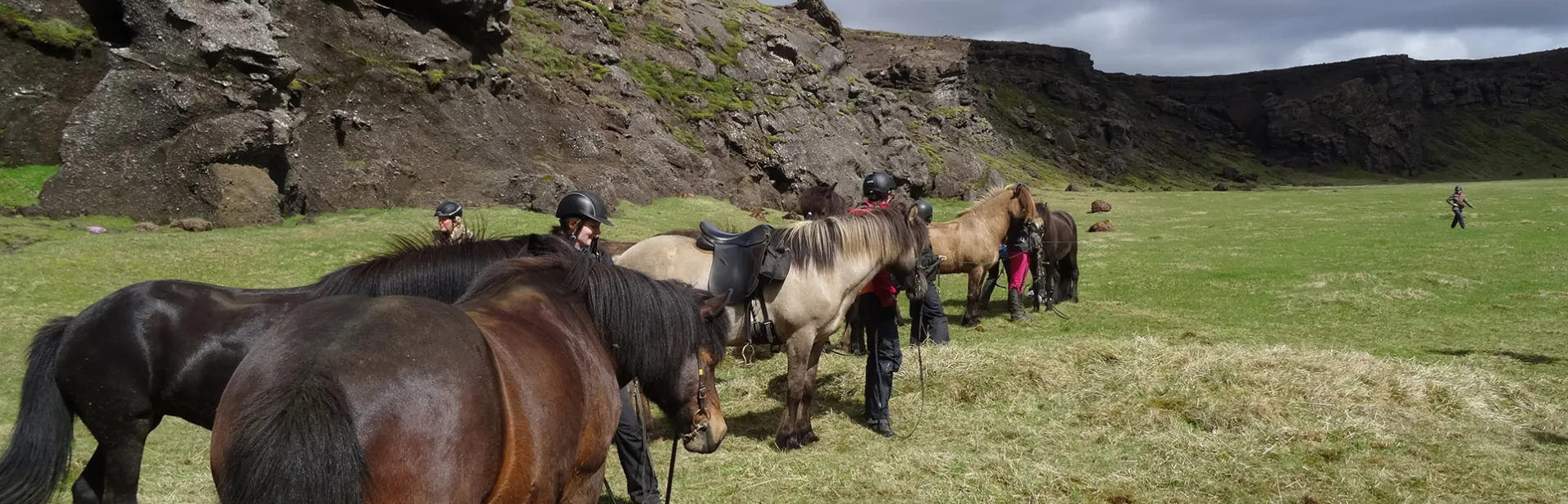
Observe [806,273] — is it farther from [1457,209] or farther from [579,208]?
[1457,209]

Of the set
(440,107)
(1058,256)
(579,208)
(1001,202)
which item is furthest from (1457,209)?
(579,208)

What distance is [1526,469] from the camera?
20.5 ft

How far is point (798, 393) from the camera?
24.5 feet

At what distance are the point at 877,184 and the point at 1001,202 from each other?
5816 millimetres

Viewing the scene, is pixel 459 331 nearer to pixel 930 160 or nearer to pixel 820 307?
pixel 820 307

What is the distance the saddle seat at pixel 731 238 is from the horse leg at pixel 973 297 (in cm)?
737

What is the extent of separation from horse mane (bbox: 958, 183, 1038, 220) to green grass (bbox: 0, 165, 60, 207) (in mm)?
16932

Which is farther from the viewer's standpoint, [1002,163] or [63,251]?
[1002,163]

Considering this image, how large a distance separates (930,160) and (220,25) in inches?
1437

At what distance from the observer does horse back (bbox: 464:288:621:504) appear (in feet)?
9.08

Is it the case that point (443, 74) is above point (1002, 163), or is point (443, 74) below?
above

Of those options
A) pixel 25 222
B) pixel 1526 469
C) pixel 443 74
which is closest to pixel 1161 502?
pixel 1526 469

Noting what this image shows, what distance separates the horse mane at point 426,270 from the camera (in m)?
4.67

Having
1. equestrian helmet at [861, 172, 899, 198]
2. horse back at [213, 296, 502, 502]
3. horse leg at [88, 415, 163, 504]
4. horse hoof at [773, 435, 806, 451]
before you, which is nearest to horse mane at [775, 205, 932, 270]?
equestrian helmet at [861, 172, 899, 198]
